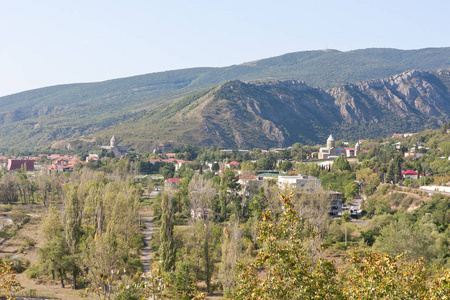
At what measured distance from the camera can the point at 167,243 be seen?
104ft

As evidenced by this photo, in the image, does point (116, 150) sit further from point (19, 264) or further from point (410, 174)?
point (19, 264)

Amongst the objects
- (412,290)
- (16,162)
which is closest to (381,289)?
(412,290)

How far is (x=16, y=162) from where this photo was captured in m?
108

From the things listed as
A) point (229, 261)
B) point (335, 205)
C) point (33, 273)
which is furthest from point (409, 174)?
point (33, 273)

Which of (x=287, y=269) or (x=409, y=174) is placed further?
(x=409, y=174)

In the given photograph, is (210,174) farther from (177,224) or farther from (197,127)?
(197,127)

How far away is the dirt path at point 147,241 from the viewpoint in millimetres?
36897

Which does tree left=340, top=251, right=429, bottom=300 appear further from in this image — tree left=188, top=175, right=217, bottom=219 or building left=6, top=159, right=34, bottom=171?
building left=6, top=159, right=34, bottom=171

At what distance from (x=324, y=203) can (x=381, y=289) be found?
3749 cm

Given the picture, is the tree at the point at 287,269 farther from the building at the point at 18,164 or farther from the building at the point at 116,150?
the building at the point at 116,150

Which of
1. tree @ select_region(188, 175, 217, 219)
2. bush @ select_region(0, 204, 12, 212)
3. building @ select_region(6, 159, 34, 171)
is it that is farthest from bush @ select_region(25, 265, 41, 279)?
building @ select_region(6, 159, 34, 171)

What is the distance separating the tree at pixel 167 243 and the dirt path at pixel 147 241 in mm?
3297

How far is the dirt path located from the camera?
36.9 metres

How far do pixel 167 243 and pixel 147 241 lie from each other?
14.8 metres
